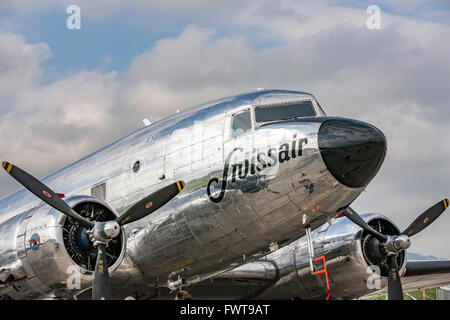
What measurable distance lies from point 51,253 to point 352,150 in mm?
4789

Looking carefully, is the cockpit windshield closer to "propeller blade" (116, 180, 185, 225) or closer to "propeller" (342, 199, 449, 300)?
"propeller blade" (116, 180, 185, 225)

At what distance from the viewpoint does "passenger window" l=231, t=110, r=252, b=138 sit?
9.62 metres

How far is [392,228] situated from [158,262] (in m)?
5.28

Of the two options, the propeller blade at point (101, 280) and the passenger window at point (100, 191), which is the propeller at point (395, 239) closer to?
the passenger window at point (100, 191)

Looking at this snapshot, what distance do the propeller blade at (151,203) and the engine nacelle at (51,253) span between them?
452 mm

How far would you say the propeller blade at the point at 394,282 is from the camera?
11195 mm

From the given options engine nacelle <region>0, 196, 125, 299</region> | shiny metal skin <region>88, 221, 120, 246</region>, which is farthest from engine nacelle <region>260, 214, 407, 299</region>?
shiny metal skin <region>88, 221, 120, 246</region>

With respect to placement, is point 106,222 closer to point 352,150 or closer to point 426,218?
point 352,150

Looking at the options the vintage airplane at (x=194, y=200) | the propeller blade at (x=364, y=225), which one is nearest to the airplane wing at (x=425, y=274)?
the propeller blade at (x=364, y=225)

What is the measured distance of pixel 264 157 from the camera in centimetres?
909

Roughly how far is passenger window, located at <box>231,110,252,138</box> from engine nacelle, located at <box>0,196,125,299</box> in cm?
244

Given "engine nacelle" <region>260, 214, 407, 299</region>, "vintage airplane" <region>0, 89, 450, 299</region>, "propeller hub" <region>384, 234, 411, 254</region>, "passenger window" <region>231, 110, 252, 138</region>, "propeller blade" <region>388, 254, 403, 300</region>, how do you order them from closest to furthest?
1. "vintage airplane" <region>0, 89, 450, 299</region>
2. "passenger window" <region>231, 110, 252, 138</region>
3. "propeller blade" <region>388, 254, 403, 300</region>
4. "propeller hub" <region>384, 234, 411, 254</region>
5. "engine nacelle" <region>260, 214, 407, 299</region>
